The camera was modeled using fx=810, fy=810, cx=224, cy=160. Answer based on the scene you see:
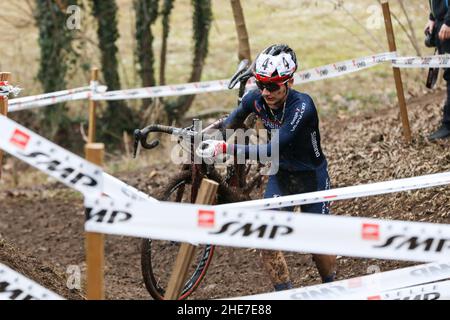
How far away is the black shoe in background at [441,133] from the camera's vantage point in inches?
351

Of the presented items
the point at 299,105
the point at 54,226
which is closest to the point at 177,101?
the point at 54,226

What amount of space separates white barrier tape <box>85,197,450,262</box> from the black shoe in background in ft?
17.6

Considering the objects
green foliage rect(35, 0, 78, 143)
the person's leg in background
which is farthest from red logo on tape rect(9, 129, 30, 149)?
green foliage rect(35, 0, 78, 143)

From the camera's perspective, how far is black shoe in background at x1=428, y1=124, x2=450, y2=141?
891 centimetres

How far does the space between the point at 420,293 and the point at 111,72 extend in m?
13.1

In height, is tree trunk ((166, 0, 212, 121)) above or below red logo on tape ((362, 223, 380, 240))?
below

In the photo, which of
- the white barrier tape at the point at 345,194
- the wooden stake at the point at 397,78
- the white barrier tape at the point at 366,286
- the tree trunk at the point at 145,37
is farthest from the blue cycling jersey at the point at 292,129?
the tree trunk at the point at 145,37

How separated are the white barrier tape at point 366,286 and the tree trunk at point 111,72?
1227 centimetres

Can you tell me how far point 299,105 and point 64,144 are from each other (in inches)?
462

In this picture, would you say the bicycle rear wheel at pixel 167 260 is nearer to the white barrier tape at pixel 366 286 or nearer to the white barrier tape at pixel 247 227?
the white barrier tape at pixel 366 286

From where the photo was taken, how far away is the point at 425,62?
845 centimetres

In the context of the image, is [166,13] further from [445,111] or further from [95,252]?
[95,252]

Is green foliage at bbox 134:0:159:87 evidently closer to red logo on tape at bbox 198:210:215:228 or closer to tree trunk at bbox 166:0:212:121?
tree trunk at bbox 166:0:212:121

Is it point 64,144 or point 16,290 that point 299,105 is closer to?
point 16,290
